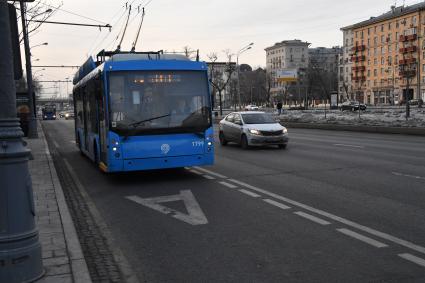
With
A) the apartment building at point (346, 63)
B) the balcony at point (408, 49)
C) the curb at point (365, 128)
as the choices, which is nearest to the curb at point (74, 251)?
the curb at point (365, 128)

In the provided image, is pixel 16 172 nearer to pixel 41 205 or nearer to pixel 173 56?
pixel 41 205

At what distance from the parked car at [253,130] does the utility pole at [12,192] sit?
14620mm

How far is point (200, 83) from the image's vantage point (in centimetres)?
1152

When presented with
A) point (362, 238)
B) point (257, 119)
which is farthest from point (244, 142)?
point (362, 238)

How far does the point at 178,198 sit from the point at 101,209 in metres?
1.48

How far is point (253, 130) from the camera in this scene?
62.2 ft

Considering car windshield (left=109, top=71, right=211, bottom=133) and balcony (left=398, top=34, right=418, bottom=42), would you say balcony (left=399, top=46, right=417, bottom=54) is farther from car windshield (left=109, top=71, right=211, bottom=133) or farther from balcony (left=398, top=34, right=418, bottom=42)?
car windshield (left=109, top=71, right=211, bottom=133)

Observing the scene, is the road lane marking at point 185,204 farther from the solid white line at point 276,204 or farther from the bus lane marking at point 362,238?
the bus lane marking at point 362,238

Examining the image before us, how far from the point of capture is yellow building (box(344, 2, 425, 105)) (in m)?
115

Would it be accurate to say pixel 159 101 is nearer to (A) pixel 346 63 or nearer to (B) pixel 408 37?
(B) pixel 408 37

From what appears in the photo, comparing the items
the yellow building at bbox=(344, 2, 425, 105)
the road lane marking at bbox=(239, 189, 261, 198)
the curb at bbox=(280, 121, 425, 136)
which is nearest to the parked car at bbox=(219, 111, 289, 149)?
the road lane marking at bbox=(239, 189, 261, 198)

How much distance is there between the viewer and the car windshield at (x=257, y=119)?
783 inches

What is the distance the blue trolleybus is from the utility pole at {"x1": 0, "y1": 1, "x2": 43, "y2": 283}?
20.1 feet

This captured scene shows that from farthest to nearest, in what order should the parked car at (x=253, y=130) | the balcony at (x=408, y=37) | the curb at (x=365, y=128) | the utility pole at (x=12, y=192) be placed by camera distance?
the balcony at (x=408, y=37) < the curb at (x=365, y=128) < the parked car at (x=253, y=130) < the utility pole at (x=12, y=192)
